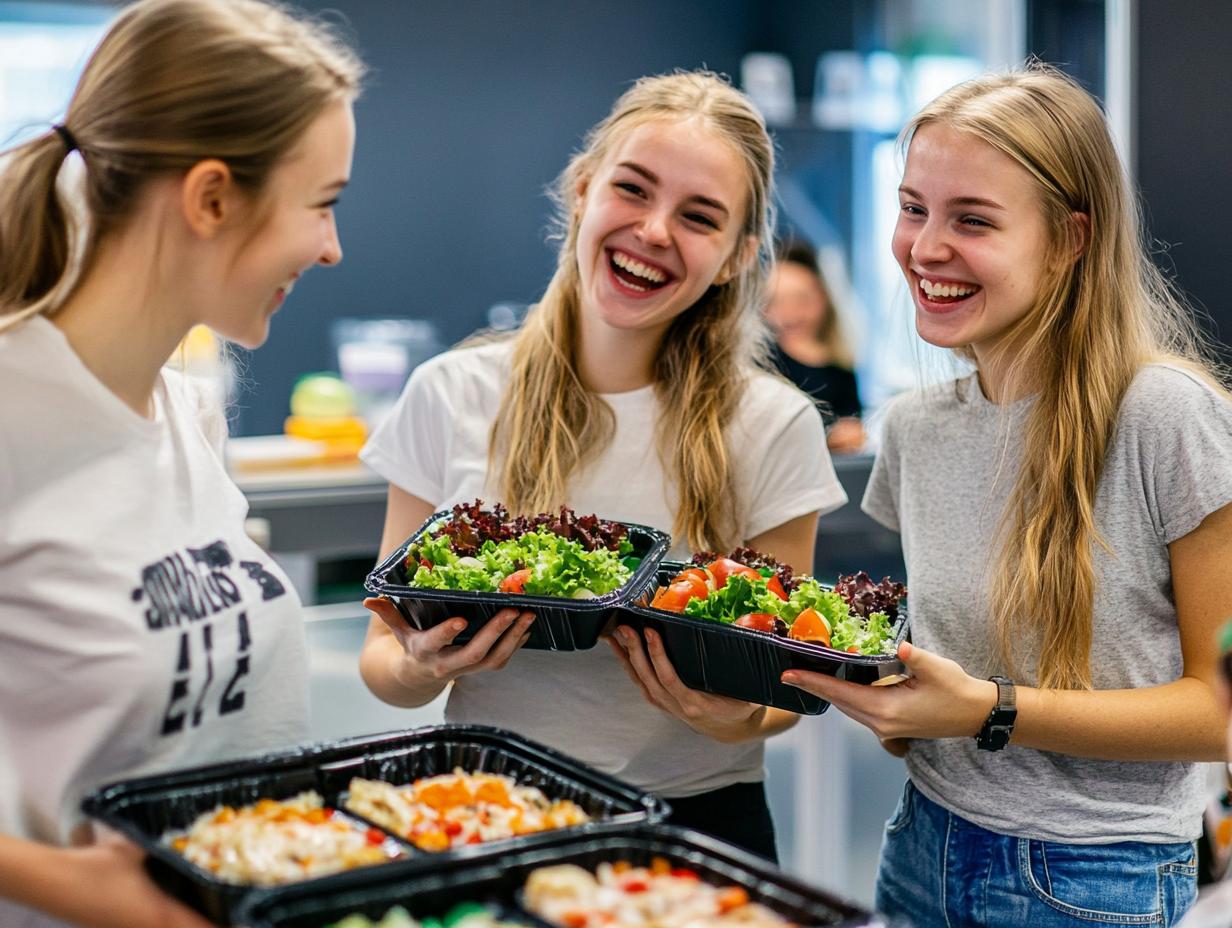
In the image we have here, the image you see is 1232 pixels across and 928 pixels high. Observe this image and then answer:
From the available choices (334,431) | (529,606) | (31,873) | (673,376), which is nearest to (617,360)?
(673,376)

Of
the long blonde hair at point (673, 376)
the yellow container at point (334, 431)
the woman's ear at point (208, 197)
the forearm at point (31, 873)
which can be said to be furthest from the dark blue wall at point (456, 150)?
the forearm at point (31, 873)

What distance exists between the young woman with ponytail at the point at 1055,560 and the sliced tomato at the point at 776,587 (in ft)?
0.53

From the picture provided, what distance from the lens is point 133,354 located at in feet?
4.80

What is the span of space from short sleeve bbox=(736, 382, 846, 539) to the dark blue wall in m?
3.87

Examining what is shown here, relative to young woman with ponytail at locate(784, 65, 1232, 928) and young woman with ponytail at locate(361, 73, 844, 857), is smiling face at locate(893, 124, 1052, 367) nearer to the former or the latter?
young woman with ponytail at locate(784, 65, 1232, 928)

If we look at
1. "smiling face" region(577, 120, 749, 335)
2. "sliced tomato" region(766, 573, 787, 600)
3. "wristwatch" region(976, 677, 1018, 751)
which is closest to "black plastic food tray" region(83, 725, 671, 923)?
"sliced tomato" region(766, 573, 787, 600)

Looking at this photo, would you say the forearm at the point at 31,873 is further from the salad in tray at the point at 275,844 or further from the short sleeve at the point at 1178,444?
the short sleeve at the point at 1178,444

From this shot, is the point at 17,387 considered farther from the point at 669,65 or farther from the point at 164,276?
the point at 669,65

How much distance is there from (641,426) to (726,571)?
1.24ft

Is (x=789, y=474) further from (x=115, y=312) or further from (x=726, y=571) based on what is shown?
(x=115, y=312)

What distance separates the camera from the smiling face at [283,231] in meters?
1.46

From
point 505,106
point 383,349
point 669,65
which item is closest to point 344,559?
point 383,349

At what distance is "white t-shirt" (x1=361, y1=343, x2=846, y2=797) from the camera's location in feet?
6.59

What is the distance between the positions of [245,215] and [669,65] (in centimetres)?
559
